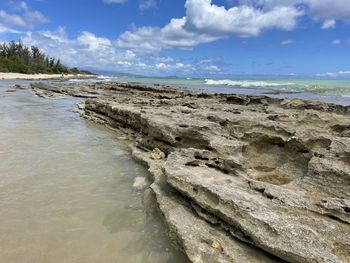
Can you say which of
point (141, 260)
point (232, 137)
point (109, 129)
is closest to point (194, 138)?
point (232, 137)

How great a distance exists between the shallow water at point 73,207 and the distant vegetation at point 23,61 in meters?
78.5

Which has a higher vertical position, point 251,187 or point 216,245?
point 251,187

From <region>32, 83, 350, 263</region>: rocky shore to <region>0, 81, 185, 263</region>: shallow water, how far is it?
44cm

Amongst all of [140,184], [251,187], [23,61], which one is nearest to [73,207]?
[140,184]

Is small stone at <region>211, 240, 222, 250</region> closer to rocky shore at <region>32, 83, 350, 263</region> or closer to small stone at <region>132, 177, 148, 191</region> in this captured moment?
rocky shore at <region>32, 83, 350, 263</region>

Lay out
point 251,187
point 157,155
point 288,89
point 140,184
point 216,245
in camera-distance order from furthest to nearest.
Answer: point 288,89
point 157,155
point 140,184
point 251,187
point 216,245

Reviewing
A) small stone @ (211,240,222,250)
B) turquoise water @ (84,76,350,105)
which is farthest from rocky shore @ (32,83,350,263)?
turquoise water @ (84,76,350,105)

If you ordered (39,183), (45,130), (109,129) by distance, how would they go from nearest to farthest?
1. (39,183)
2. (45,130)
3. (109,129)

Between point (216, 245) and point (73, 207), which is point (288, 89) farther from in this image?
point (216, 245)

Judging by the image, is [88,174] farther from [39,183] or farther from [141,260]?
[141,260]

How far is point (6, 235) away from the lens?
4730 millimetres

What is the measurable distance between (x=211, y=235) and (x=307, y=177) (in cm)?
236

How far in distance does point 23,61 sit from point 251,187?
97.7 metres

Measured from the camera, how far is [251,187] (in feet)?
17.3
